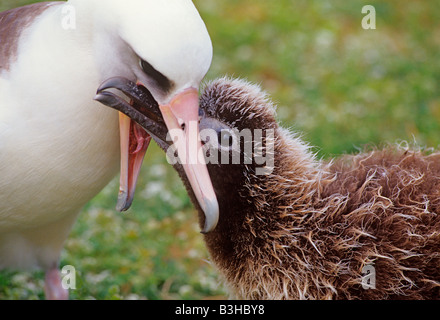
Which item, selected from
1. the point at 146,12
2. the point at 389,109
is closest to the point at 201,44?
the point at 146,12

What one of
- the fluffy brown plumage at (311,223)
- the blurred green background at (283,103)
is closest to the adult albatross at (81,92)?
the fluffy brown plumage at (311,223)

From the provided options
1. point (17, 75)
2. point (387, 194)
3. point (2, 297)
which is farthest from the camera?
point (2, 297)

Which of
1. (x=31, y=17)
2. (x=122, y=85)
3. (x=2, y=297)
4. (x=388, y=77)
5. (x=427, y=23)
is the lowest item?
(x=2, y=297)

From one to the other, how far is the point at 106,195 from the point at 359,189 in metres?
2.64

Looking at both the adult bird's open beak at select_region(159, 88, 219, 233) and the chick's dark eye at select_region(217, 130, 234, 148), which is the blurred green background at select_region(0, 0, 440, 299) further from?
the adult bird's open beak at select_region(159, 88, 219, 233)

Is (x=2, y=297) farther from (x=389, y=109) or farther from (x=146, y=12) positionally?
(x=389, y=109)

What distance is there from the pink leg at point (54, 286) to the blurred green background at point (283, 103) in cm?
13

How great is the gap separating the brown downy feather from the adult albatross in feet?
1.67

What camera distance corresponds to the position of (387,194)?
3309 millimetres

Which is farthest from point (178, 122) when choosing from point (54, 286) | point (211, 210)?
point (54, 286)

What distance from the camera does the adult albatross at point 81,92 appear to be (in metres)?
2.66

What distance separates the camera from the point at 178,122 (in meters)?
2.79

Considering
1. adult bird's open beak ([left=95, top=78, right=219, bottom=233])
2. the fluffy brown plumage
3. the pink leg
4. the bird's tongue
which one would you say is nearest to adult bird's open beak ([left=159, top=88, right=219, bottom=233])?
adult bird's open beak ([left=95, top=78, right=219, bottom=233])

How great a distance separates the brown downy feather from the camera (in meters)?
3.13
